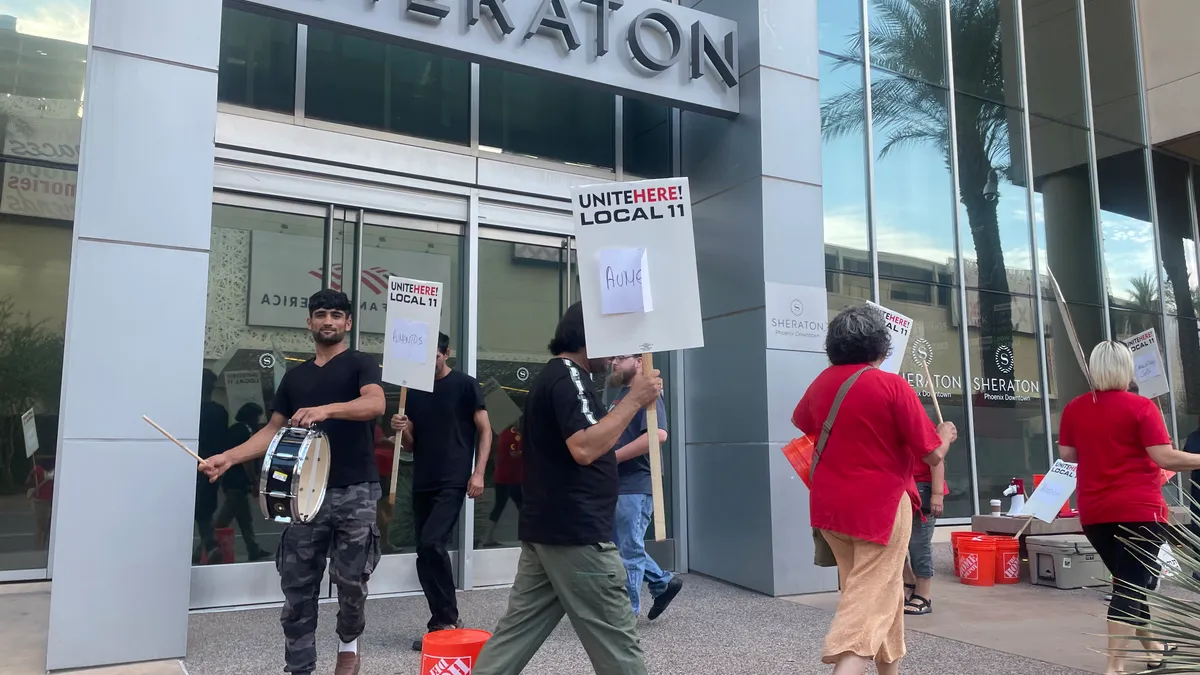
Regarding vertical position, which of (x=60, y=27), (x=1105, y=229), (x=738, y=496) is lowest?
(x=738, y=496)

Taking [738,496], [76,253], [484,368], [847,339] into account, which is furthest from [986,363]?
[76,253]

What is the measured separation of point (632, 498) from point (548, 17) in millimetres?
4094

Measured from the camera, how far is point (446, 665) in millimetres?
3861

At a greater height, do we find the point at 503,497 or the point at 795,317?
the point at 795,317

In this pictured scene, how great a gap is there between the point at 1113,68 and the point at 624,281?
13.4m

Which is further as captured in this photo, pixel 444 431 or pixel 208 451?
pixel 208 451

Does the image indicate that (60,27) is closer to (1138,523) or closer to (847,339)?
(847,339)

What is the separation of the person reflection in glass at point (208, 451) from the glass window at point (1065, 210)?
1020 cm

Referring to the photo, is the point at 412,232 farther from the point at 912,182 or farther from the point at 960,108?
the point at 960,108

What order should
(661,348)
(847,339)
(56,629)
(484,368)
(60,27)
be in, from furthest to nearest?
(60,27), (484,368), (56,629), (847,339), (661,348)

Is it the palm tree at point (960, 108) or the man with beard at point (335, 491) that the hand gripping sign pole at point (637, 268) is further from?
the palm tree at point (960, 108)

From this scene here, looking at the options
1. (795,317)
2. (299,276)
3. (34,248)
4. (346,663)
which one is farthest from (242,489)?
(795,317)

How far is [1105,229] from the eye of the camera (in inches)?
508

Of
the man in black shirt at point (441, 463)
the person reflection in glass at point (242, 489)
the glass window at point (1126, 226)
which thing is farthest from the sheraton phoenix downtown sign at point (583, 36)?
the glass window at point (1126, 226)
